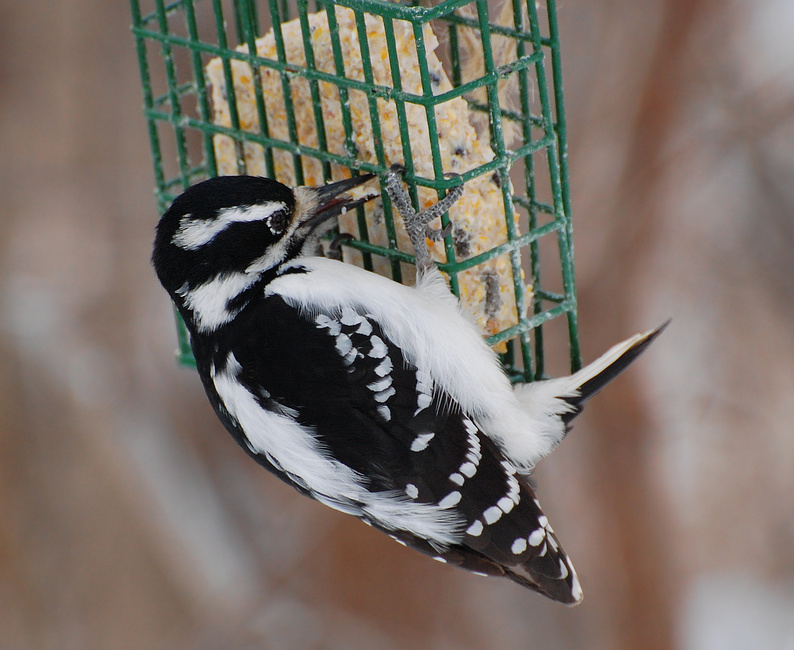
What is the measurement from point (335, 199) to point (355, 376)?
0.39 m

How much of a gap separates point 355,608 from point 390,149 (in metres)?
2.58

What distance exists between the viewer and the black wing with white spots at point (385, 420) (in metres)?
2.12

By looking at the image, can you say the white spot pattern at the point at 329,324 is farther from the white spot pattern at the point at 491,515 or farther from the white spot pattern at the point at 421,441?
the white spot pattern at the point at 491,515

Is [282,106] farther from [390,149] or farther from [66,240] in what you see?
Answer: [66,240]

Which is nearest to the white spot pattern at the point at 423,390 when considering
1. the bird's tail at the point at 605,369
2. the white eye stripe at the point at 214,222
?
the bird's tail at the point at 605,369

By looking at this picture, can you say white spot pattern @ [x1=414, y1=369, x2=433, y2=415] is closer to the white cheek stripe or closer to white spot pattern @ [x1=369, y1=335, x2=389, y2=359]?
white spot pattern @ [x1=369, y1=335, x2=389, y2=359]

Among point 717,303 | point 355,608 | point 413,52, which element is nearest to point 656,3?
point 717,303

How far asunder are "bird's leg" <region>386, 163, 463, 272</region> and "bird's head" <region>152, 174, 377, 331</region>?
67mm

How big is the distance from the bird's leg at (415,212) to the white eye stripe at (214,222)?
0.24 meters

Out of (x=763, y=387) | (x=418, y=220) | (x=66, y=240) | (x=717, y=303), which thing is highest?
(x=418, y=220)

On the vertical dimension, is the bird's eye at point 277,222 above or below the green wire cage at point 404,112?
below

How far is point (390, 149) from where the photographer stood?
7.26 feet

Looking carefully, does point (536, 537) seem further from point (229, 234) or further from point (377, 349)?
point (229, 234)

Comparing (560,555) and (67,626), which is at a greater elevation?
(560,555)
